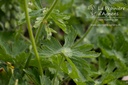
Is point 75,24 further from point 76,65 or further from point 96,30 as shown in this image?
point 76,65

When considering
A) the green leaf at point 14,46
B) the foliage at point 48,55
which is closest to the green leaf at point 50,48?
the foliage at point 48,55

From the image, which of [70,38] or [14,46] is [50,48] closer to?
[70,38]

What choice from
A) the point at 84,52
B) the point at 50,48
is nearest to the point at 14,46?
the point at 50,48

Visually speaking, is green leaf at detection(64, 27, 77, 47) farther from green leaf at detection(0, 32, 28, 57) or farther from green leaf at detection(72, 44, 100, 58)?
green leaf at detection(0, 32, 28, 57)

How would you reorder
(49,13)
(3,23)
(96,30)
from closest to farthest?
1. (49,13)
2. (3,23)
3. (96,30)

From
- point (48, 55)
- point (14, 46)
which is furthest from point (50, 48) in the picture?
point (14, 46)

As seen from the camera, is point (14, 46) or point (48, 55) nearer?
point (48, 55)

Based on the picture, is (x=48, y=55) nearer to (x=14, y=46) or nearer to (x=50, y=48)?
(x=50, y=48)

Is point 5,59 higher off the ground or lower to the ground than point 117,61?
higher

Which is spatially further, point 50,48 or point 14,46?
point 14,46

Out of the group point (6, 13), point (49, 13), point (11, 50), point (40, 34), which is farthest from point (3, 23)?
point (49, 13)

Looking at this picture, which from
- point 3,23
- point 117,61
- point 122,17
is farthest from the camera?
point 122,17
